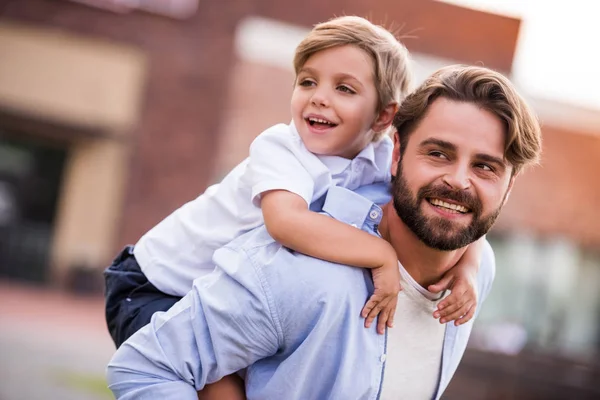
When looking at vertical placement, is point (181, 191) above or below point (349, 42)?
below

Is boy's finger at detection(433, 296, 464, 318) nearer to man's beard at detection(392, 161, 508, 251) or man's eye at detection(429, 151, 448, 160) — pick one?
man's beard at detection(392, 161, 508, 251)

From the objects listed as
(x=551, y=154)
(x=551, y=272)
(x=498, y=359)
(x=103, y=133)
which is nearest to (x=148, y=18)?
(x=103, y=133)

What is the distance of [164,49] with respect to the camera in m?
22.4

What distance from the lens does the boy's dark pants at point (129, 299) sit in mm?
3078

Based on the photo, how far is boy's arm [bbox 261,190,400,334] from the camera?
8.59 ft

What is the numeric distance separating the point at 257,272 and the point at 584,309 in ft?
74.5

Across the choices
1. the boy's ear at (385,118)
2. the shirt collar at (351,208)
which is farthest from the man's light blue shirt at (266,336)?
the boy's ear at (385,118)

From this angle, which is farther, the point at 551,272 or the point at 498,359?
the point at 551,272

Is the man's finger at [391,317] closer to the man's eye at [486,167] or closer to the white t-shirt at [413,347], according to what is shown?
the white t-shirt at [413,347]

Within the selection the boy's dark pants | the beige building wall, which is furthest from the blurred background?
the boy's dark pants

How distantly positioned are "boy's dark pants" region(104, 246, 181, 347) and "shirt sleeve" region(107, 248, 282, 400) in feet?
1.18

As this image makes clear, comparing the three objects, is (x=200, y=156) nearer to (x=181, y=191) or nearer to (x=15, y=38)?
(x=181, y=191)

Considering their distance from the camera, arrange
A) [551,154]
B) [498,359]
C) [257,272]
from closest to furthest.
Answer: [257,272] < [498,359] < [551,154]

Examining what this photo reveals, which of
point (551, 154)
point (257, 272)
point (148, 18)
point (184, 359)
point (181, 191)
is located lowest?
point (181, 191)
